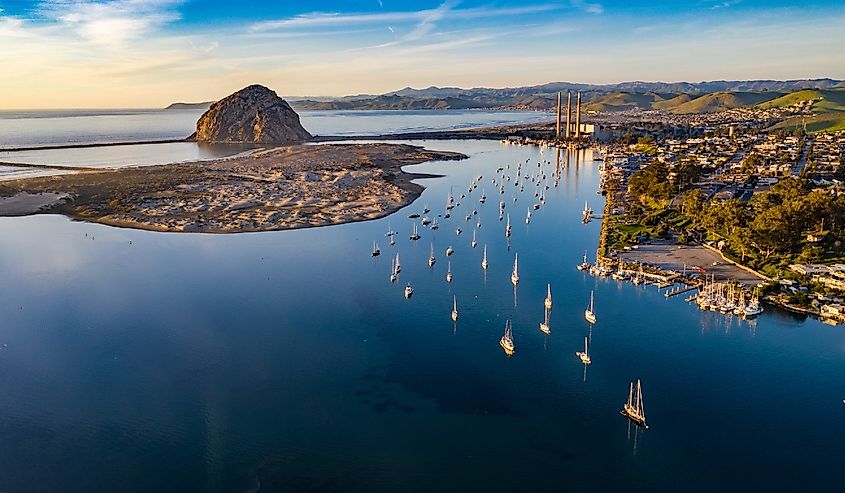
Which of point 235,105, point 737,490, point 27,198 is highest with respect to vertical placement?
point 235,105

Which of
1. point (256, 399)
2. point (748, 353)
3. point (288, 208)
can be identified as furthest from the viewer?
point (288, 208)

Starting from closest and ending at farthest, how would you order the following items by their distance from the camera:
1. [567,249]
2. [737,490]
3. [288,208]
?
1. [737,490]
2. [567,249]
3. [288,208]

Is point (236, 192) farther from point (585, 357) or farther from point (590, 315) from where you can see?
point (585, 357)

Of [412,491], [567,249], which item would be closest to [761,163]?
[567,249]

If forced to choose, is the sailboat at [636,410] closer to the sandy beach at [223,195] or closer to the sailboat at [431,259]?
the sailboat at [431,259]

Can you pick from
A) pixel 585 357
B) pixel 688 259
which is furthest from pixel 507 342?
pixel 688 259

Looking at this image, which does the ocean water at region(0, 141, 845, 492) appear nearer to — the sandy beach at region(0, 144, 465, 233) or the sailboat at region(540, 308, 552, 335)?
the sailboat at region(540, 308, 552, 335)

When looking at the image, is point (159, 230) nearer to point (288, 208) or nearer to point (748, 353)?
point (288, 208)
